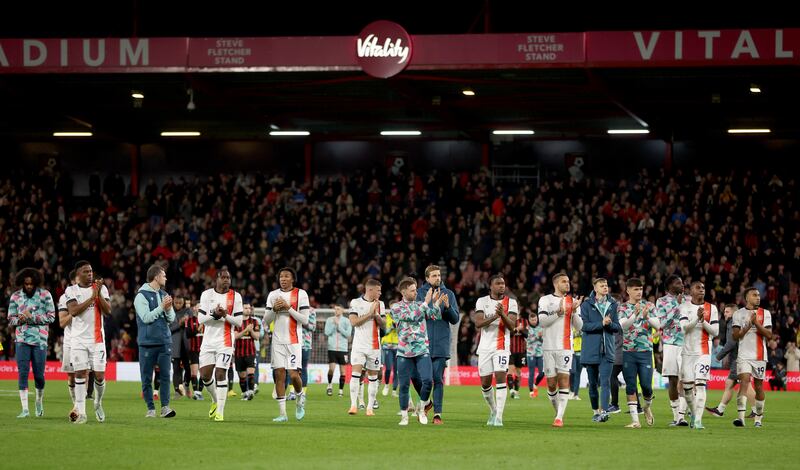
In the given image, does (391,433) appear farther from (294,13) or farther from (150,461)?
(294,13)

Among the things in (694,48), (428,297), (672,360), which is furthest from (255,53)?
(672,360)

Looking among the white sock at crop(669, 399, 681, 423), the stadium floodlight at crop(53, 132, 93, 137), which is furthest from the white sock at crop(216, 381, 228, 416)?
the stadium floodlight at crop(53, 132, 93, 137)

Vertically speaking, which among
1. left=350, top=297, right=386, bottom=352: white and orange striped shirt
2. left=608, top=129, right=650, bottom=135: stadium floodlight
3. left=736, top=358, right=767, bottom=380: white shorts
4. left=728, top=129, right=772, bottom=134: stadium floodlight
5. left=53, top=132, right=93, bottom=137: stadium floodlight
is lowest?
left=736, top=358, right=767, bottom=380: white shorts

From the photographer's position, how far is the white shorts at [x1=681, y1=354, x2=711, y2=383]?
58.9 feet

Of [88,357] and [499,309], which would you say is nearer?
[499,309]

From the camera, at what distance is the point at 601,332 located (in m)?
18.7

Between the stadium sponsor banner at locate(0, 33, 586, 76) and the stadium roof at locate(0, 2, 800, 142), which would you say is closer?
the stadium sponsor banner at locate(0, 33, 586, 76)

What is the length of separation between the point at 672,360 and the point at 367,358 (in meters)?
5.19

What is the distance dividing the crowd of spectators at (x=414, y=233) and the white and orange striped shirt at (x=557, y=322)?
1766cm

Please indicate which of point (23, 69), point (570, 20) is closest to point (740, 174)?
point (570, 20)

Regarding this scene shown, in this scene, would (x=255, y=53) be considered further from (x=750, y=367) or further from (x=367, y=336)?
(x=750, y=367)

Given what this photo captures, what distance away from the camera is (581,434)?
16.8 m

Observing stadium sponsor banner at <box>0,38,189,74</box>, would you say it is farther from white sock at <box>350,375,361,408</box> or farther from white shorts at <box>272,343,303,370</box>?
white shorts at <box>272,343,303,370</box>

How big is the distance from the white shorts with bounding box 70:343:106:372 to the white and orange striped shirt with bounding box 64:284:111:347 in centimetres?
6
